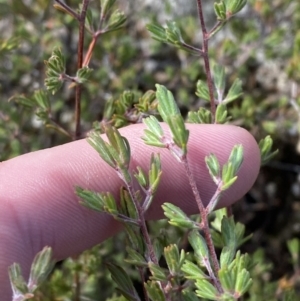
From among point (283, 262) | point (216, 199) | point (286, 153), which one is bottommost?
point (283, 262)

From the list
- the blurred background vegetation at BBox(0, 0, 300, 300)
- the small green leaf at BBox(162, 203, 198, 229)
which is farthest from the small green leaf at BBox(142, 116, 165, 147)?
the blurred background vegetation at BBox(0, 0, 300, 300)

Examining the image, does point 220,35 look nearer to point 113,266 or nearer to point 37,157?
point 37,157

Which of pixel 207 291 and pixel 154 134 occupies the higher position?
pixel 154 134

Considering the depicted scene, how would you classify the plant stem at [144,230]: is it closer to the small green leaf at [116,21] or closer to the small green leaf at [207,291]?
the small green leaf at [207,291]

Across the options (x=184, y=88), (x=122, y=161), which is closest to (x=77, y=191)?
(x=122, y=161)

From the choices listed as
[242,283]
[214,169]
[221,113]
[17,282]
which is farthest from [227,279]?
[221,113]

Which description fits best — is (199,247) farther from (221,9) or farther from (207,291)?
(221,9)
